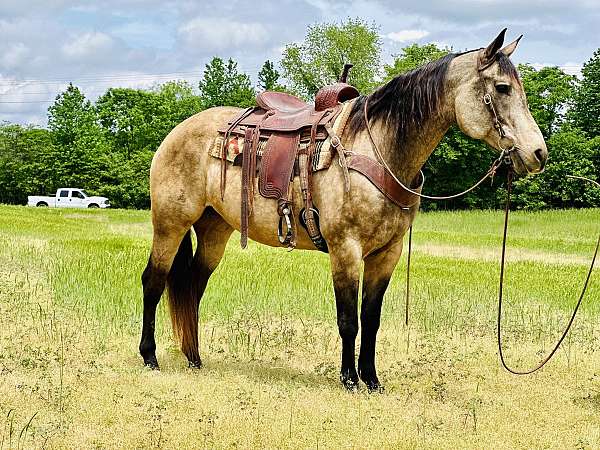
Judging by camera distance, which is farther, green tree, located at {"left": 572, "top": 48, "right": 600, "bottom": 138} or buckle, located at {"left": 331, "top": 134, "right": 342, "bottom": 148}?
green tree, located at {"left": 572, "top": 48, "right": 600, "bottom": 138}

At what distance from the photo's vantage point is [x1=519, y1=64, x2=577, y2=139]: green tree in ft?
138

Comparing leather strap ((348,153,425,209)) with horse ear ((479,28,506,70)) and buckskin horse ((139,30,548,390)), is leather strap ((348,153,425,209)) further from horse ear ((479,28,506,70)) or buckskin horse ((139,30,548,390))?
horse ear ((479,28,506,70))

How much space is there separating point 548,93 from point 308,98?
21.8m

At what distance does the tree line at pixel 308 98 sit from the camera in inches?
1578

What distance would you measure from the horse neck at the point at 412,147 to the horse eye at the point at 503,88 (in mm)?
458

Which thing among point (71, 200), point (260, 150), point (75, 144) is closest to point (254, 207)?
point (260, 150)

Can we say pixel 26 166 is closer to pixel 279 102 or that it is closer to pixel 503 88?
pixel 279 102

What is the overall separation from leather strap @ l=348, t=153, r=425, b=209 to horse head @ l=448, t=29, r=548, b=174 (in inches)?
25.1

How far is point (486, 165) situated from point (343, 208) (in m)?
39.6

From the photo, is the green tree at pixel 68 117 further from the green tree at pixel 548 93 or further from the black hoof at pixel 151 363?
the black hoof at pixel 151 363

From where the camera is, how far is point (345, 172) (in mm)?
5152

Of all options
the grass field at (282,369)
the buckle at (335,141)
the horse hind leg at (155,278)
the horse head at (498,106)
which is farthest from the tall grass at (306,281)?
the horse head at (498,106)

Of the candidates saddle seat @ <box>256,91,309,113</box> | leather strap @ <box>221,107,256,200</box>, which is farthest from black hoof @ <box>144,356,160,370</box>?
saddle seat @ <box>256,91,309,113</box>

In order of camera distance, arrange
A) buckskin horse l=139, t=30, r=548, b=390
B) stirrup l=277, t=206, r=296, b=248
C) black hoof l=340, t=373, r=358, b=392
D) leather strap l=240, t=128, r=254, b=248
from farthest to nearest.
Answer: leather strap l=240, t=128, r=254, b=248 → stirrup l=277, t=206, r=296, b=248 → black hoof l=340, t=373, r=358, b=392 → buckskin horse l=139, t=30, r=548, b=390
